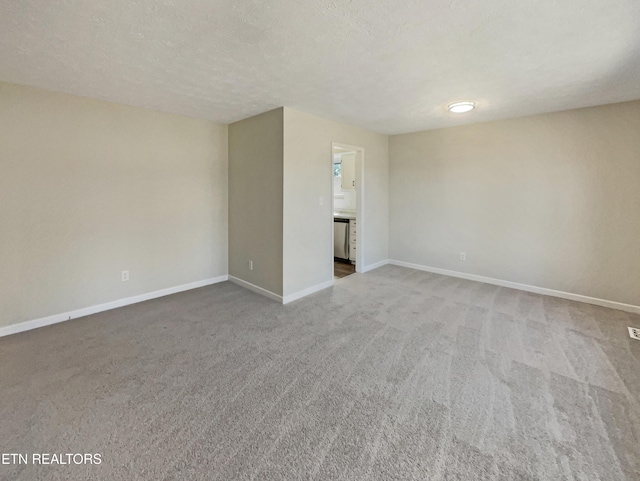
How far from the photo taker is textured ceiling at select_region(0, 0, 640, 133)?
1655 mm

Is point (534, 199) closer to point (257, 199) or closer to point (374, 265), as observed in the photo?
point (374, 265)

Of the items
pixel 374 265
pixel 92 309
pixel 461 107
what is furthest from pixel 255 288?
pixel 461 107

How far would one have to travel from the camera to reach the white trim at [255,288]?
3.71m

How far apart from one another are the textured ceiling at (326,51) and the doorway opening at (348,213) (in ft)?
5.73

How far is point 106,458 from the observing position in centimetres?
148

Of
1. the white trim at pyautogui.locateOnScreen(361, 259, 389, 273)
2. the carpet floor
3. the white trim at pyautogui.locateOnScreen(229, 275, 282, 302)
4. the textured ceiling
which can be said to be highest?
the textured ceiling

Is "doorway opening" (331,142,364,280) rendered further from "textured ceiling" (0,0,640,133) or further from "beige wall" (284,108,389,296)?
"textured ceiling" (0,0,640,133)

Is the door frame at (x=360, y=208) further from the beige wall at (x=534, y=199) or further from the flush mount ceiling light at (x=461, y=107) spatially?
the flush mount ceiling light at (x=461, y=107)

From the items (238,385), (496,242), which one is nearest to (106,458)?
(238,385)

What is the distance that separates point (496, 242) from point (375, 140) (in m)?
2.51

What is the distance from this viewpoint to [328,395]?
196 cm

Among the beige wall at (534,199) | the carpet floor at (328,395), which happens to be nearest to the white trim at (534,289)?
the beige wall at (534,199)

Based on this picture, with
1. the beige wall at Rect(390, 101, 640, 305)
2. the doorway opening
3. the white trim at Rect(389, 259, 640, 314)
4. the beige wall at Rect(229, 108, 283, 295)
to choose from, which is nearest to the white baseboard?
the beige wall at Rect(229, 108, 283, 295)

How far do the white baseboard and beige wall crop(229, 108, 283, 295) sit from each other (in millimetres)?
672
